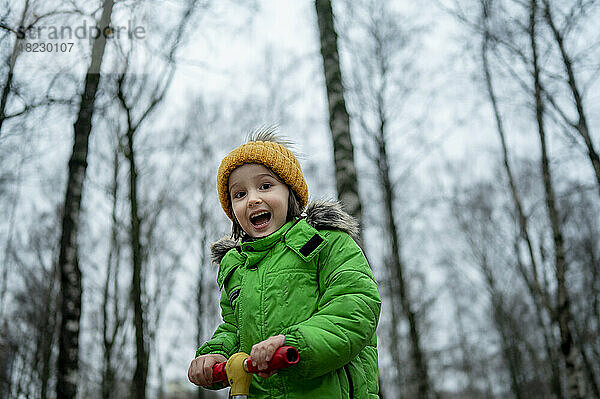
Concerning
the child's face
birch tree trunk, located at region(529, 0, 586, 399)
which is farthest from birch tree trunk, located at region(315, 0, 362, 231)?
birch tree trunk, located at region(529, 0, 586, 399)

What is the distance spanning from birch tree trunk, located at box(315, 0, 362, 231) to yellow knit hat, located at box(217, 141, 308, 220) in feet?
7.50

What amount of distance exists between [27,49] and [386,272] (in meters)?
16.1

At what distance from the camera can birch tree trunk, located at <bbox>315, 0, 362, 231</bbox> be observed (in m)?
5.01

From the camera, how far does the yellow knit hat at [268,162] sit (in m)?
2.21

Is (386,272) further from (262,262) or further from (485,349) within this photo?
(485,349)

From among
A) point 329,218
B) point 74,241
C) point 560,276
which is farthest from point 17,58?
point 560,276

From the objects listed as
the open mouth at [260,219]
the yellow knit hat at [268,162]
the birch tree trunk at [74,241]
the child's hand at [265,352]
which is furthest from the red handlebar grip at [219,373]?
the birch tree trunk at [74,241]

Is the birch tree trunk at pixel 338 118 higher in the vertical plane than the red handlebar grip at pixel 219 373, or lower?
higher

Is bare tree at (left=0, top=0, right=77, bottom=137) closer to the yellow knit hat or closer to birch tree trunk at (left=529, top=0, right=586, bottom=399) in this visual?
the yellow knit hat

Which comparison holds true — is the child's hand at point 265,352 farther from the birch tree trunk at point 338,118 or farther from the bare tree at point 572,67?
the bare tree at point 572,67

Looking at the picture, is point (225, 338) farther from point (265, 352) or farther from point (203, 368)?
point (265, 352)

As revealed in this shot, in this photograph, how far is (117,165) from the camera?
13.7 meters

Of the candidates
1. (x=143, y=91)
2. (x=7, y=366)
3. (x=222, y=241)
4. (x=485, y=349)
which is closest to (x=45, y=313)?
(x=7, y=366)

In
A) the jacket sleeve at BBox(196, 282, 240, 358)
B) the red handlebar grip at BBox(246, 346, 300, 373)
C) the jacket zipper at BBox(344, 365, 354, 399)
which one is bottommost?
the jacket zipper at BBox(344, 365, 354, 399)
